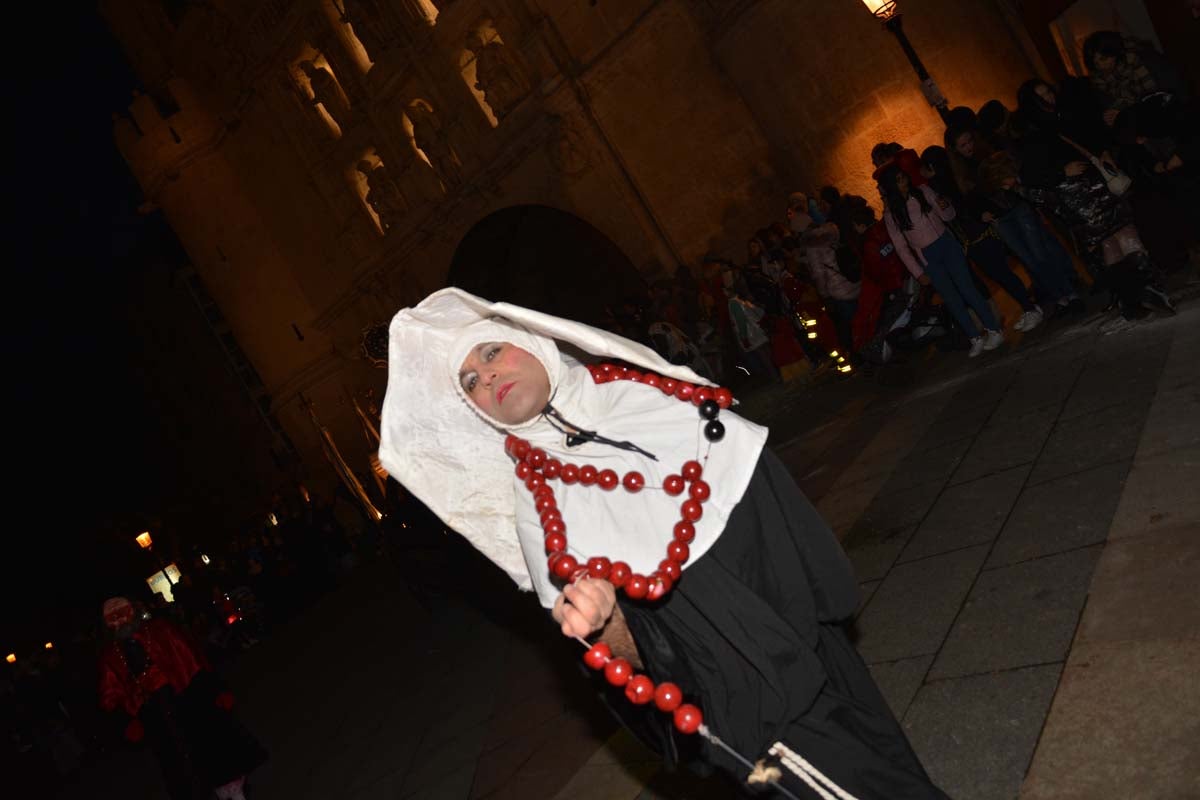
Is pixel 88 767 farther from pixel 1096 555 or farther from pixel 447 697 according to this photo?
pixel 1096 555

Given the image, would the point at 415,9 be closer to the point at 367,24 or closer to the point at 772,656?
the point at 367,24

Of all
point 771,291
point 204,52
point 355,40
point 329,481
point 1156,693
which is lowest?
point 1156,693

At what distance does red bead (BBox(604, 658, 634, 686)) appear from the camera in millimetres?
1931

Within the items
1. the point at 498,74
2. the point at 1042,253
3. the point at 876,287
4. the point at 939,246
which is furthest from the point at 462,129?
the point at 1042,253

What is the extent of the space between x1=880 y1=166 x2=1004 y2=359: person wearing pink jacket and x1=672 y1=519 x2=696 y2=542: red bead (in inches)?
257

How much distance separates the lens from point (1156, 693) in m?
2.65

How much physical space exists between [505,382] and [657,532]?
0.59 meters

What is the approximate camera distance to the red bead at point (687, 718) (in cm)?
189

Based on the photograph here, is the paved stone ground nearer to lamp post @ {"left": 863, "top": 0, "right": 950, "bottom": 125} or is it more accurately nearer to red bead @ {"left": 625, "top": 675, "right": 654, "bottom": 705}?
red bead @ {"left": 625, "top": 675, "right": 654, "bottom": 705}

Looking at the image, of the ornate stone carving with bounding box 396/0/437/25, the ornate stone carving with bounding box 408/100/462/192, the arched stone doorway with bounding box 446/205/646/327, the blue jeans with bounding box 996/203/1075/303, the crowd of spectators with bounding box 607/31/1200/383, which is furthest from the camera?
the arched stone doorway with bounding box 446/205/646/327

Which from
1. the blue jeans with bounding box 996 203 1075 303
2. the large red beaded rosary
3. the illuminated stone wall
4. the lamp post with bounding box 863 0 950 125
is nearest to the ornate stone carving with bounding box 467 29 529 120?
the illuminated stone wall

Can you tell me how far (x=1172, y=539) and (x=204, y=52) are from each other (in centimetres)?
2602

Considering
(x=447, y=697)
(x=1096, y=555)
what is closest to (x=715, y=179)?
(x=447, y=697)

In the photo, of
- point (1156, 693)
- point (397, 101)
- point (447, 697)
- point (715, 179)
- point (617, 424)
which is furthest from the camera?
point (397, 101)
